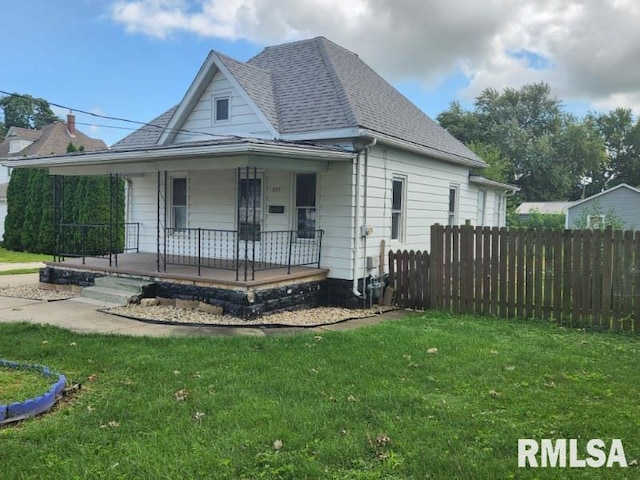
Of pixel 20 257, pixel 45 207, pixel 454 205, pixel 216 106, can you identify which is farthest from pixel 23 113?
pixel 454 205

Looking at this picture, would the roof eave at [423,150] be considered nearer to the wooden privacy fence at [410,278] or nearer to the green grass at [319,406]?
the wooden privacy fence at [410,278]

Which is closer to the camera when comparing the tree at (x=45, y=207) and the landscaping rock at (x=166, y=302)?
the landscaping rock at (x=166, y=302)

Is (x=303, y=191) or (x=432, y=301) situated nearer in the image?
(x=432, y=301)

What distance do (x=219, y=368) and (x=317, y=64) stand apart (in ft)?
29.1

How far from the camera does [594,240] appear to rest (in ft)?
26.3

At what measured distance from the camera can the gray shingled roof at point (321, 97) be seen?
10.3 m

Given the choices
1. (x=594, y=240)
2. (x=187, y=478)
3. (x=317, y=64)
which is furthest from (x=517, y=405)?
(x=317, y=64)

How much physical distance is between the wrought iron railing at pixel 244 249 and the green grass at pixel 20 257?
1007 centimetres

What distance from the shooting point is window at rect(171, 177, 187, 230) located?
1234 centimetres

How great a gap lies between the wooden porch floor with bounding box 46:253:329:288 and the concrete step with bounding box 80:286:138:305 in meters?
0.43

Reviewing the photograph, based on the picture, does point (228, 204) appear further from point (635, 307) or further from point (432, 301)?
point (635, 307)

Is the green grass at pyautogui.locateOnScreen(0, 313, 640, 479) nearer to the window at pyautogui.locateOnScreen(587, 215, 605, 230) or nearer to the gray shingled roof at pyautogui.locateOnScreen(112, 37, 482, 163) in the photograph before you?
the gray shingled roof at pyautogui.locateOnScreen(112, 37, 482, 163)

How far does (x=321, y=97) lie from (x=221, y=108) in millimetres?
2372

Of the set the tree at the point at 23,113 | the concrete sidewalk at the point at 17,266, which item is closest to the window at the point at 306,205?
the concrete sidewalk at the point at 17,266
